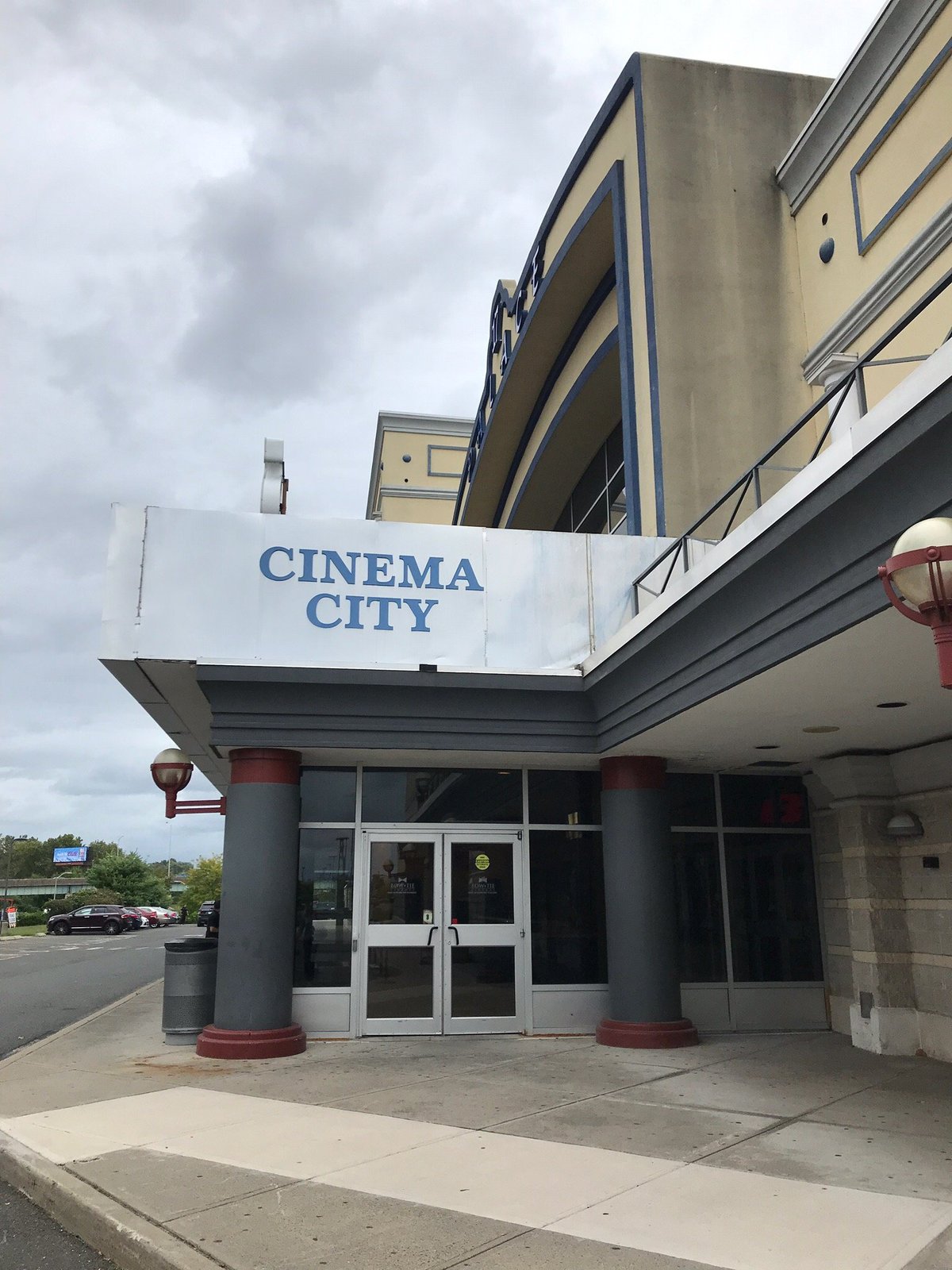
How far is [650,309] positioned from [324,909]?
391 inches

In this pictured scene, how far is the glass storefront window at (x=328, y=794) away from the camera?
12258mm

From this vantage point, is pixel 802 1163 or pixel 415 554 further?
pixel 415 554

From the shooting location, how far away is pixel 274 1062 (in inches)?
409

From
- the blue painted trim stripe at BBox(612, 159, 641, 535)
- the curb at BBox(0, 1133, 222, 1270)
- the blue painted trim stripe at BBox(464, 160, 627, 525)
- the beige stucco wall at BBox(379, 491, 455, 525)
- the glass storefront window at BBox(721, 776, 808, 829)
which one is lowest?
the curb at BBox(0, 1133, 222, 1270)

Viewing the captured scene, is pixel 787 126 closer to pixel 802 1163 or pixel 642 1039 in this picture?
pixel 642 1039

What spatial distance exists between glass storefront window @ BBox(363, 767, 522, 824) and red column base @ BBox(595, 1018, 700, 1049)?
2688mm

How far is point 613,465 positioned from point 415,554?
437 inches

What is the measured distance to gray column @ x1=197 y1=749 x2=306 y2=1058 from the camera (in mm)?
10781

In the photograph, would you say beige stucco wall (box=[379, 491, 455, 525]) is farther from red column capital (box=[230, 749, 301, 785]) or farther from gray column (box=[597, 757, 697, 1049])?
red column capital (box=[230, 749, 301, 785])

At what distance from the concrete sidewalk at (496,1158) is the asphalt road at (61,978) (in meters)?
4.70

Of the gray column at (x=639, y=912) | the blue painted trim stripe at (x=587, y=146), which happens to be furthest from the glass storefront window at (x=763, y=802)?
the blue painted trim stripe at (x=587, y=146)

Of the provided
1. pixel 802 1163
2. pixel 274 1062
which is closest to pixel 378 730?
pixel 274 1062

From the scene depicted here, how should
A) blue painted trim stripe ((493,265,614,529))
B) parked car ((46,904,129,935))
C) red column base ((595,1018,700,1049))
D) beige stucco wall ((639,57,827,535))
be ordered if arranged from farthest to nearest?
parked car ((46,904,129,935)), blue painted trim stripe ((493,265,614,529)), beige stucco wall ((639,57,827,535)), red column base ((595,1018,700,1049))

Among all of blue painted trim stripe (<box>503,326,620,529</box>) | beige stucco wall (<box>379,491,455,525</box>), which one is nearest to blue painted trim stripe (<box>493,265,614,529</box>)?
blue painted trim stripe (<box>503,326,620,529</box>)
